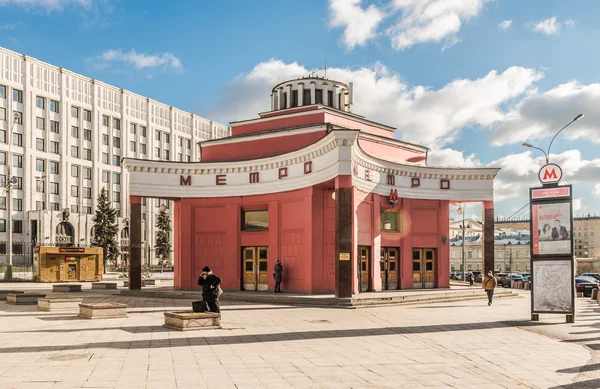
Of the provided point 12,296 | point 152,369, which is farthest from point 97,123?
point 152,369

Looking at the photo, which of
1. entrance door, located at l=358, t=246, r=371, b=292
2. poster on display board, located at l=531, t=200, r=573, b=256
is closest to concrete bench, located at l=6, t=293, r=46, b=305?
entrance door, located at l=358, t=246, r=371, b=292

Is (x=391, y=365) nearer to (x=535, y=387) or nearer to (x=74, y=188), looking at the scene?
(x=535, y=387)

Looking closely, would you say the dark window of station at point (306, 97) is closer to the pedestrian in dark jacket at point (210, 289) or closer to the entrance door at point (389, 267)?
the entrance door at point (389, 267)

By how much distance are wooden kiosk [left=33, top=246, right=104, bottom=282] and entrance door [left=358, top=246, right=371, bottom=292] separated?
98.2ft

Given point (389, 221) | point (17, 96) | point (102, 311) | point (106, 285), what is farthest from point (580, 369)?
point (17, 96)

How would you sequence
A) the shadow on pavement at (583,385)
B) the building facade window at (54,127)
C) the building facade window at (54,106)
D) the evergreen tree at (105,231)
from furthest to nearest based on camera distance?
the building facade window at (54,127)
the building facade window at (54,106)
the evergreen tree at (105,231)
the shadow on pavement at (583,385)

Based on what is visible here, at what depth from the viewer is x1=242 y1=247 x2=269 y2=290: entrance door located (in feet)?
100.0

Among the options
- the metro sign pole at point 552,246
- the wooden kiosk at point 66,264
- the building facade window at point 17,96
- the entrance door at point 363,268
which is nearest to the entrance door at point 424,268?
the entrance door at point 363,268

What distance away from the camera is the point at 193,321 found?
16.0 meters

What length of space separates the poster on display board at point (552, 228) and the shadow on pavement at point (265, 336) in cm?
239

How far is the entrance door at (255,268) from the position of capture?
100.0 feet

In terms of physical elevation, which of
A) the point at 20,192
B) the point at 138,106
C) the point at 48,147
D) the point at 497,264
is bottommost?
the point at 497,264

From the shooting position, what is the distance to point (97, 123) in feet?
273

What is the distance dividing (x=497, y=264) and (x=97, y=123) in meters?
78.5
